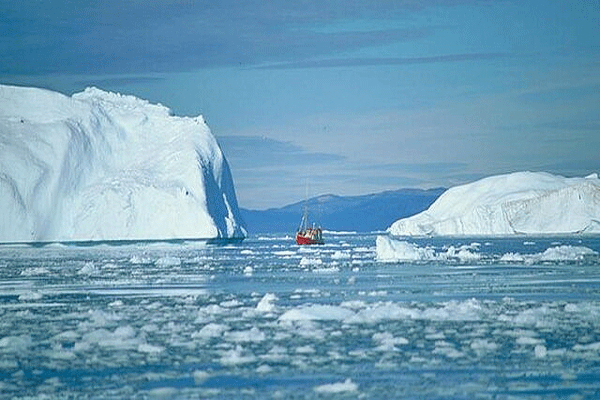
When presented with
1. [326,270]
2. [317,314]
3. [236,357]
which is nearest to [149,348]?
[236,357]

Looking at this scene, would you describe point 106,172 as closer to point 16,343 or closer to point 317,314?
point 317,314

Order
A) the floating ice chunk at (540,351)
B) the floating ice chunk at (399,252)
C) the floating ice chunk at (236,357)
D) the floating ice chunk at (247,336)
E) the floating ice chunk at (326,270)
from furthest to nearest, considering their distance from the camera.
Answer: the floating ice chunk at (399,252) → the floating ice chunk at (326,270) → the floating ice chunk at (247,336) → the floating ice chunk at (540,351) → the floating ice chunk at (236,357)

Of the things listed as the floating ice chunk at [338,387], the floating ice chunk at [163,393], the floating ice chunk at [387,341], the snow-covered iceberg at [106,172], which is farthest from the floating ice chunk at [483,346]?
the snow-covered iceberg at [106,172]

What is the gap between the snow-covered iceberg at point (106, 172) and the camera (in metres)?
73.3

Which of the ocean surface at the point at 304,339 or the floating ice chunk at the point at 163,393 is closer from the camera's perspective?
the floating ice chunk at the point at 163,393

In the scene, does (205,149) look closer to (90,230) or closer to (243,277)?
(90,230)

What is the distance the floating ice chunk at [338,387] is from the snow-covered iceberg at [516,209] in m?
75.9

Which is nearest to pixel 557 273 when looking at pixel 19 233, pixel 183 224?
pixel 183 224

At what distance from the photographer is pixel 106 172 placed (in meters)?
82.2

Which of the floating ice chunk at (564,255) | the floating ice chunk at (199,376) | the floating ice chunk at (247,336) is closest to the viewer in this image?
the floating ice chunk at (199,376)

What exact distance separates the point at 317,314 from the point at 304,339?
2807 millimetres

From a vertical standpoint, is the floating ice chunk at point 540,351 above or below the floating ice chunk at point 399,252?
below

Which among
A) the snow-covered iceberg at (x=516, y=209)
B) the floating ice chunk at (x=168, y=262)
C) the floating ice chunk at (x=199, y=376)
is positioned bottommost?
the floating ice chunk at (x=199, y=376)

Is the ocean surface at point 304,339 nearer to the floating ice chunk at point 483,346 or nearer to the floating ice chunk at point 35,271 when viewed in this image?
the floating ice chunk at point 483,346
